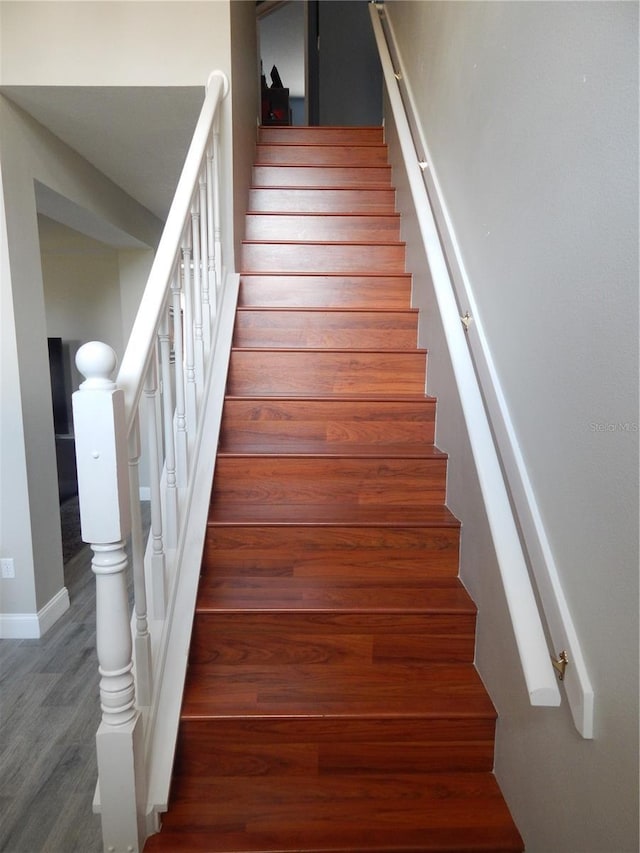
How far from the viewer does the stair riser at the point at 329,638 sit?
1495mm

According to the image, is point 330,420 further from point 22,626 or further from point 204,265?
point 22,626

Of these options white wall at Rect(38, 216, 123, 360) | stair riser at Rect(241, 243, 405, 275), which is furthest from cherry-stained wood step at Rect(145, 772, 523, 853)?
white wall at Rect(38, 216, 123, 360)

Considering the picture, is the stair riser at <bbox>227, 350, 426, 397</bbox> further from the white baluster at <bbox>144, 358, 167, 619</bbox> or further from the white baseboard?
the white baseboard

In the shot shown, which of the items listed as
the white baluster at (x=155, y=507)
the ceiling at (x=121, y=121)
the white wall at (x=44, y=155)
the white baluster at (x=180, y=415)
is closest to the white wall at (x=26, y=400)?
the white wall at (x=44, y=155)

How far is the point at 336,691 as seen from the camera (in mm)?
1429

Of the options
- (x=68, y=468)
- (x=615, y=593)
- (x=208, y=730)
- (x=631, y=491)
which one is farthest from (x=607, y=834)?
(x=68, y=468)

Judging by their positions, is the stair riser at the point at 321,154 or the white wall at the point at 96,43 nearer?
the white wall at the point at 96,43

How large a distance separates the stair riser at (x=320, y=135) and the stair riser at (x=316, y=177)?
0.42m

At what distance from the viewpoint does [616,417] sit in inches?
34.7

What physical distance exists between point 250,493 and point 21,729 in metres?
1.14

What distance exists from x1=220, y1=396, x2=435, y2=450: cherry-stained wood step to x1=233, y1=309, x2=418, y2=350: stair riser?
390 millimetres

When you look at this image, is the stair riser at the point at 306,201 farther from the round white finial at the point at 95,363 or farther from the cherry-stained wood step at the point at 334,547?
the round white finial at the point at 95,363

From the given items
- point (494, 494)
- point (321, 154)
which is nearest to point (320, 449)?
point (494, 494)

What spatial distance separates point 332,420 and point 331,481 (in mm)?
282
